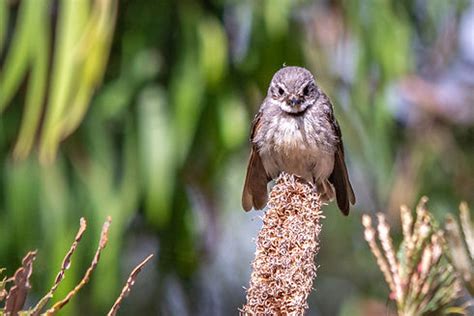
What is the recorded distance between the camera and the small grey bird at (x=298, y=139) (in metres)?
3.17

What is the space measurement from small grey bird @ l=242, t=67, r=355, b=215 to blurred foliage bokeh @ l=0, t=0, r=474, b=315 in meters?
1.28

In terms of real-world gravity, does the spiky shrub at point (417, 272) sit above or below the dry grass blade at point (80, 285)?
above

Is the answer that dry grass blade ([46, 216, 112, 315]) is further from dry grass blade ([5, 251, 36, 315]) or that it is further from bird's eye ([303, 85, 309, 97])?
bird's eye ([303, 85, 309, 97])

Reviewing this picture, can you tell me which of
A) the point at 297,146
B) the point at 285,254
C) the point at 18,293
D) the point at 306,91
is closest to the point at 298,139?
the point at 297,146

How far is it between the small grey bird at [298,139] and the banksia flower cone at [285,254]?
3.59 feet

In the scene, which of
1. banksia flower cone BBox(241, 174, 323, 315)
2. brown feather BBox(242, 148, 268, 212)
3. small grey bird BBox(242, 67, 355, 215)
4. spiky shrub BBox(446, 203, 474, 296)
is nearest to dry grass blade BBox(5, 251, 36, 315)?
banksia flower cone BBox(241, 174, 323, 315)

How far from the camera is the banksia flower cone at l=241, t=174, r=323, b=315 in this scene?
174cm

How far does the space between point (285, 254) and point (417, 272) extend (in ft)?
0.79

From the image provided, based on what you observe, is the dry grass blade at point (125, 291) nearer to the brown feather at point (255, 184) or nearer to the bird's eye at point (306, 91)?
the brown feather at point (255, 184)

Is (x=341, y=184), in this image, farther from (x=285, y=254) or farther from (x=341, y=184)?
(x=285, y=254)

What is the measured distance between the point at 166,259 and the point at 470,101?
1835 mm

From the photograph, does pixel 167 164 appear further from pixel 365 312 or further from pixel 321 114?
pixel 321 114

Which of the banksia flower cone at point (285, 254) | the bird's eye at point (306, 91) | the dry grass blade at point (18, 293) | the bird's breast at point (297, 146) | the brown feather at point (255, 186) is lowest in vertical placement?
the dry grass blade at point (18, 293)

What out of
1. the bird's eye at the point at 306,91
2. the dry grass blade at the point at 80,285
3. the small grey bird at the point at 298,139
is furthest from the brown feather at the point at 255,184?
the dry grass blade at the point at 80,285
